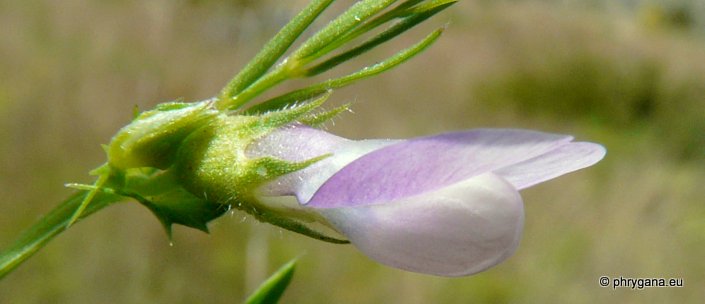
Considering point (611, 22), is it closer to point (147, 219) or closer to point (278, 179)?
point (147, 219)

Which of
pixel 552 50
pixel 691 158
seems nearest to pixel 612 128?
pixel 691 158

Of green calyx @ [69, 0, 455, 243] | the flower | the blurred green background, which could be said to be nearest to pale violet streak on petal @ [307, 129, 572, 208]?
the flower

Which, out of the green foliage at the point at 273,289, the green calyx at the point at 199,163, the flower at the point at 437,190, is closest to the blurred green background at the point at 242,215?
the green foliage at the point at 273,289

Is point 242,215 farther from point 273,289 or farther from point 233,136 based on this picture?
point 233,136

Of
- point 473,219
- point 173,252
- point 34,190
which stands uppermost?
point 473,219

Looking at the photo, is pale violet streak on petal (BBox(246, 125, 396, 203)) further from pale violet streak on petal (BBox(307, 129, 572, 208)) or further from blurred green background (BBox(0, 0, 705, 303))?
blurred green background (BBox(0, 0, 705, 303))
